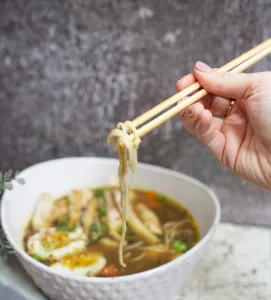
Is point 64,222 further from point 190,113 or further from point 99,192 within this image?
point 190,113

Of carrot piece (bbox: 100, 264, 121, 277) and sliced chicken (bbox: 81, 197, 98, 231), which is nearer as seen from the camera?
carrot piece (bbox: 100, 264, 121, 277)

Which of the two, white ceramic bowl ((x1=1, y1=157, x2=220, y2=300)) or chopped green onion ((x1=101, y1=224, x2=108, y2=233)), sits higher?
white ceramic bowl ((x1=1, y1=157, x2=220, y2=300))

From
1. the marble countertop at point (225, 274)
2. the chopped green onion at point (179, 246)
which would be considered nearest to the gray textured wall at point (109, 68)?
the marble countertop at point (225, 274)

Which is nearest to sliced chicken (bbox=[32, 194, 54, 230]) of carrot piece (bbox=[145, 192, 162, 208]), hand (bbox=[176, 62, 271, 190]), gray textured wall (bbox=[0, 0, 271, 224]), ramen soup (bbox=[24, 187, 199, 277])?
ramen soup (bbox=[24, 187, 199, 277])

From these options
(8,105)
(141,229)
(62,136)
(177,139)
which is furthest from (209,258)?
(8,105)

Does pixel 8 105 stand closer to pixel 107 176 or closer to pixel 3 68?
pixel 3 68

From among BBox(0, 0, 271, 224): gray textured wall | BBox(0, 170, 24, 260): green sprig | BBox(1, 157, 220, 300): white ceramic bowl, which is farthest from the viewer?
BBox(0, 0, 271, 224): gray textured wall

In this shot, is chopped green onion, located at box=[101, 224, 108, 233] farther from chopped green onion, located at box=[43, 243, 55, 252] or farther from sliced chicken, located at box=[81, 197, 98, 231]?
chopped green onion, located at box=[43, 243, 55, 252]
